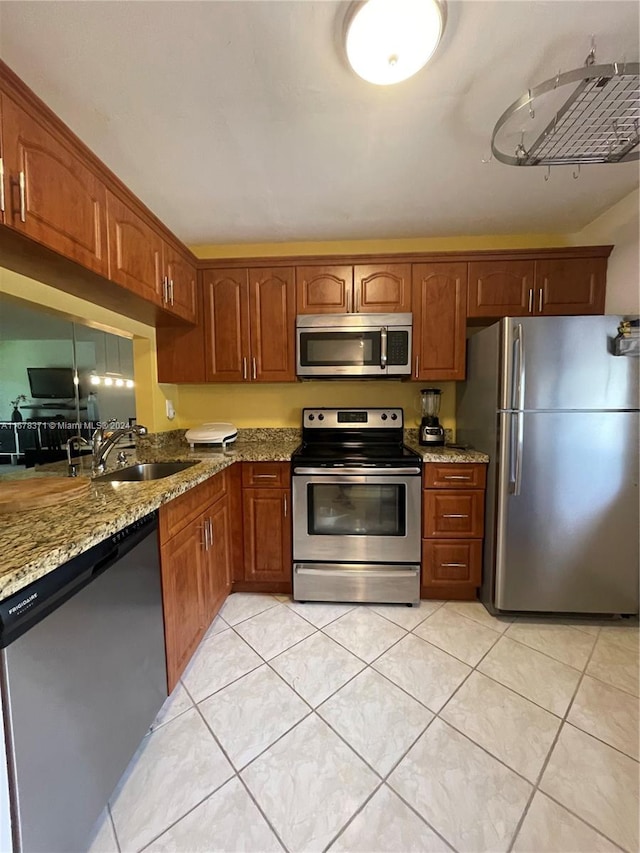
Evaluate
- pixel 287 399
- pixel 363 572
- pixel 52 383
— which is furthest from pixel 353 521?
pixel 52 383

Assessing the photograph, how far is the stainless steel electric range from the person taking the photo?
199cm

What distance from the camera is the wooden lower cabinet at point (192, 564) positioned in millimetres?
1324

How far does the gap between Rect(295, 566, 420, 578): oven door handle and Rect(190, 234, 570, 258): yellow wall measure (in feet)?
7.24

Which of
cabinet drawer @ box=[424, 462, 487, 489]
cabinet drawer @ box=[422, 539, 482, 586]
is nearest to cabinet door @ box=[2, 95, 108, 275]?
cabinet drawer @ box=[424, 462, 487, 489]

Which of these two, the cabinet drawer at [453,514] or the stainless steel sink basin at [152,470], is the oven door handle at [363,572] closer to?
the cabinet drawer at [453,514]

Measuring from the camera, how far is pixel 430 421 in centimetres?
242

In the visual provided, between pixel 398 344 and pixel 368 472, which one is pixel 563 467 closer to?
pixel 368 472

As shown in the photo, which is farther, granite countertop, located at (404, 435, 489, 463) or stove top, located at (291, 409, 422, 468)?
stove top, located at (291, 409, 422, 468)

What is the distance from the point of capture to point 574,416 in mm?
1746

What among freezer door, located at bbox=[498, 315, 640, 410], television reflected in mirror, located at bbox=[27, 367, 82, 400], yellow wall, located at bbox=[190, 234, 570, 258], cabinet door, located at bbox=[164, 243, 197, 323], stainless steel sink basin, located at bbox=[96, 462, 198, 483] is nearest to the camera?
television reflected in mirror, located at bbox=[27, 367, 82, 400]

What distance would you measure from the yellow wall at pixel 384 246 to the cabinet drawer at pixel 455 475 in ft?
5.05

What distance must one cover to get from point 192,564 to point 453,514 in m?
1.52

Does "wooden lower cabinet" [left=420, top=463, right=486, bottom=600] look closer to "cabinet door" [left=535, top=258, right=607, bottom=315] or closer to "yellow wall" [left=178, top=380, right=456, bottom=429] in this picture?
"yellow wall" [left=178, top=380, right=456, bottom=429]

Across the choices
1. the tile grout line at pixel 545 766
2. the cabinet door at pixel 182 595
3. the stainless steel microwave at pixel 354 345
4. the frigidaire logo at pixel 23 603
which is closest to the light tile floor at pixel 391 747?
the tile grout line at pixel 545 766
